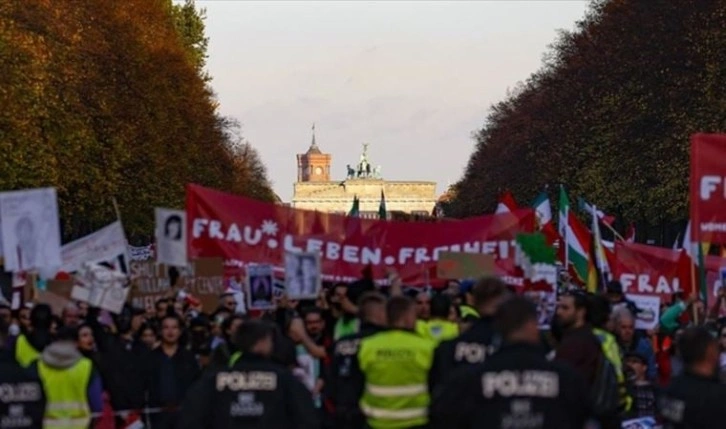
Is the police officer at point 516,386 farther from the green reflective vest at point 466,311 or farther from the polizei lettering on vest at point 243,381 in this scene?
the green reflective vest at point 466,311

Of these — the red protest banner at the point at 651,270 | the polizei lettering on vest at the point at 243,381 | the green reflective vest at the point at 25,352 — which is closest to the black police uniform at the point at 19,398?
the polizei lettering on vest at the point at 243,381

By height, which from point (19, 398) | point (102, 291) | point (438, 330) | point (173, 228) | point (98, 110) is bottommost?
point (19, 398)

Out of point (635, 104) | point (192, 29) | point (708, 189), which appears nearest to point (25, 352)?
point (708, 189)

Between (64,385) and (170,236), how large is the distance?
14.0 feet

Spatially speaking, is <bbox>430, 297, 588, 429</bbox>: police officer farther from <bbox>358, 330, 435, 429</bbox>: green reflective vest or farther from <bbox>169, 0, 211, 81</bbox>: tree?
<bbox>169, 0, 211, 81</bbox>: tree

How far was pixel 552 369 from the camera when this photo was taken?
9.45 m

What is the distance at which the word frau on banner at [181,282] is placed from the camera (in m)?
17.6

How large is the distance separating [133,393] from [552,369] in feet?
21.6

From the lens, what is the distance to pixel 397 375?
1241 cm

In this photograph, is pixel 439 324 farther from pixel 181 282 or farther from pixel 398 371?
pixel 181 282

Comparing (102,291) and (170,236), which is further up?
(170,236)

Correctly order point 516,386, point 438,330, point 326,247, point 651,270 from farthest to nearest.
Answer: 1. point 651,270
2. point 326,247
3. point 438,330
4. point 516,386

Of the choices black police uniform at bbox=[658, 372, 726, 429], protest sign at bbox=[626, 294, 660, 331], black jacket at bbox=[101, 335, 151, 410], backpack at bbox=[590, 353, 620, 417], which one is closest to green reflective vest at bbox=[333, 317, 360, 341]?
black jacket at bbox=[101, 335, 151, 410]

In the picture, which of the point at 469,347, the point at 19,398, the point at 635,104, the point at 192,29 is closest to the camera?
the point at 19,398
